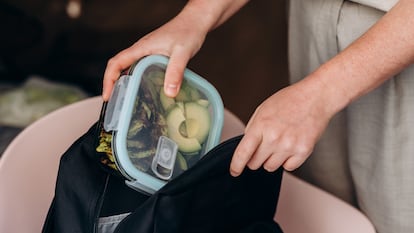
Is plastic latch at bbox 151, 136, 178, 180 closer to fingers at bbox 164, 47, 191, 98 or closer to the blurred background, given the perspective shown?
fingers at bbox 164, 47, 191, 98

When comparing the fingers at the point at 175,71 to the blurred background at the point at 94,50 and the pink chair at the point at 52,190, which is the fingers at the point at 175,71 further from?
the blurred background at the point at 94,50

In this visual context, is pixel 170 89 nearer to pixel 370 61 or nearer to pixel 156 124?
pixel 156 124

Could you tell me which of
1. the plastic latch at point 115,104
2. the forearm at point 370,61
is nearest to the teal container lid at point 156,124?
the plastic latch at point 115,104

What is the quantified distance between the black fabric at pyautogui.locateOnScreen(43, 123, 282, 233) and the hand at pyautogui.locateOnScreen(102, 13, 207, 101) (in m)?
0.08

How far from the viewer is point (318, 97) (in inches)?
29.7

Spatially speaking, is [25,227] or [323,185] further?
[323,185]

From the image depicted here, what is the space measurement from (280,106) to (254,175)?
0.35 ft

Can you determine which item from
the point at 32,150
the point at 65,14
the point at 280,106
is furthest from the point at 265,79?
the point at 280,106

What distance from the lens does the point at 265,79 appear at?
190 cm

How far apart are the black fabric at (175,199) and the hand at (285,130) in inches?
1.0

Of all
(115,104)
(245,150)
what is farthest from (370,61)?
(115,104)

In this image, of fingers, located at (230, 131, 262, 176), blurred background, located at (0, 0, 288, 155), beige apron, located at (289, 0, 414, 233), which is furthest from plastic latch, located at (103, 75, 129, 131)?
blurred background, located at (0, 0, 288, 155)

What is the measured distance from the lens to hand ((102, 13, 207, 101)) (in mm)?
835

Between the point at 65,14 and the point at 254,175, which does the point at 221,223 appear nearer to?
the point at 254,175
